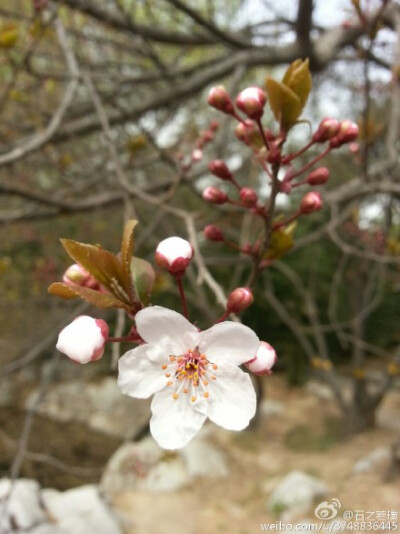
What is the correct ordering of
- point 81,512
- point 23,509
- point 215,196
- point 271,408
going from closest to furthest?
point 215,196, point 23,509, point 81,512, point 271,408

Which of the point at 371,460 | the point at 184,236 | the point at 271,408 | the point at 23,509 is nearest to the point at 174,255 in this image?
the point at 184,236

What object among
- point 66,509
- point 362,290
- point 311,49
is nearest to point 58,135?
point 311,49

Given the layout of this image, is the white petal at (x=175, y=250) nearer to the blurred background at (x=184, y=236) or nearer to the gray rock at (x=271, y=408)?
the blurred background at (x=184, y=236)

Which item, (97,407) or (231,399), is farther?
(97,407)

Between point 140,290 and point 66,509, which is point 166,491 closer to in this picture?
point 66,509

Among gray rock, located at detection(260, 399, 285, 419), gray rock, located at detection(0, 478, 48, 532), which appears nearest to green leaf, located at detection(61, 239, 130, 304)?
gray rock, located at detection(0, 478, 48, 532)

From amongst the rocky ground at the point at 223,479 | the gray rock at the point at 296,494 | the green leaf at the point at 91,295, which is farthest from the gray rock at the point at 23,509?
the green leaf at the point at 91,295

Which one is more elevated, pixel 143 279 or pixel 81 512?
pixel 143 279

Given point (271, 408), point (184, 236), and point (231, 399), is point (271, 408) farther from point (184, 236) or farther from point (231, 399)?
point (231, 399)

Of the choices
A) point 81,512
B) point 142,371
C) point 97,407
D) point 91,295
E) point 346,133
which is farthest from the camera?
point 97,407
